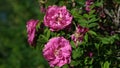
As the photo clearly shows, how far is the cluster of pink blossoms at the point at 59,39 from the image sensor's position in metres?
3.15

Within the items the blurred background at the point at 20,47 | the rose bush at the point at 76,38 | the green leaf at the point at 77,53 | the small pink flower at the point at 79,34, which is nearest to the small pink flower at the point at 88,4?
the rose bush at the point at 76,38

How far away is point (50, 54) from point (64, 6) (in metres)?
0.36

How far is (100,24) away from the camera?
3.41 meters

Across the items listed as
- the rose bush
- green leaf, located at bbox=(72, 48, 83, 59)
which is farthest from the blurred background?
green leaf, located at bbox=(72, 48, 83, 59)

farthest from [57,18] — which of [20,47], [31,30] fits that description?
[20,47]

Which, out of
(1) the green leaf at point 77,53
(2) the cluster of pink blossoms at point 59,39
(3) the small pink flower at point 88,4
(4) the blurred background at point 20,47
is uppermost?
(3) the small pink flower at point 88,4

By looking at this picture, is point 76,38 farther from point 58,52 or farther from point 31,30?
point 31,30

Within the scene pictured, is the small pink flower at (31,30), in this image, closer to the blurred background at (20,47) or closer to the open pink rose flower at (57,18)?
the open pink rose flower at (57,18)

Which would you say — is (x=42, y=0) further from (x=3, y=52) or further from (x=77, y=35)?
(x=3, y=52)

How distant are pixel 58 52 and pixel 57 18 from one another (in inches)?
9.5

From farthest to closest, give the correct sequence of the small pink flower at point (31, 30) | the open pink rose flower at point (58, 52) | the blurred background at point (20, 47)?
1. the blurred background at point (20, 47)
2. the small pink flower at point (31, 30)
3. the open pink rose flower at point (58, 52)

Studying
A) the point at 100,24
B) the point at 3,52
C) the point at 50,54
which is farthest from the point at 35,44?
the point at 3,52

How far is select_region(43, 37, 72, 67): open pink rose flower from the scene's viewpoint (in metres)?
3.15

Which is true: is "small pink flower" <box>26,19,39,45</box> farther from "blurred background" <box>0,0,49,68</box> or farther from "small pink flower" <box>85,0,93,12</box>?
"blurred background" <box>0,0,49,68</box>
